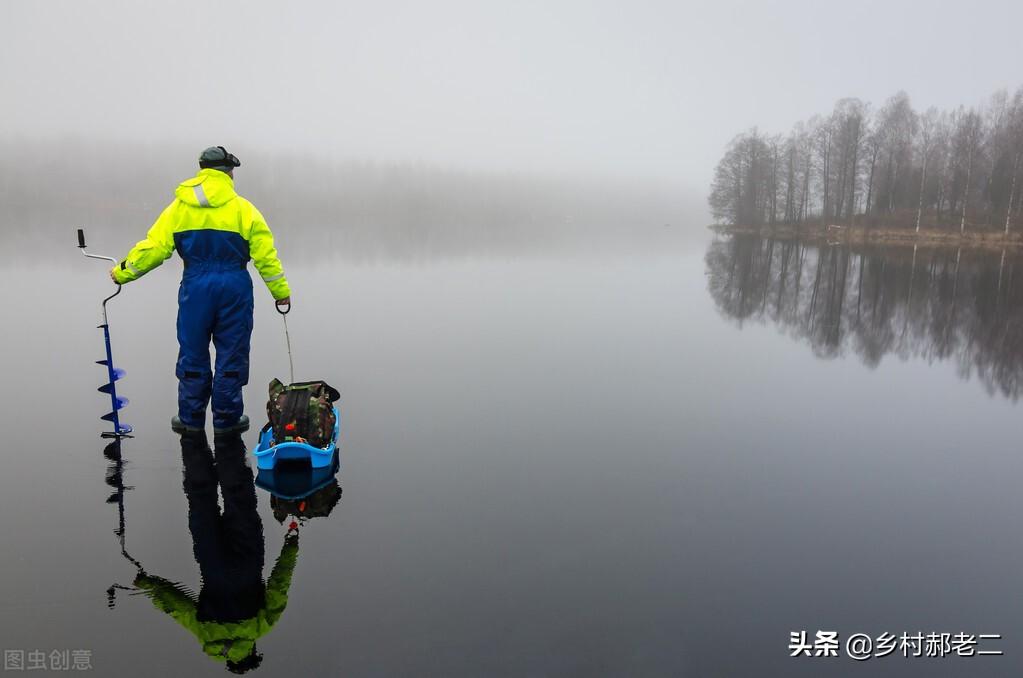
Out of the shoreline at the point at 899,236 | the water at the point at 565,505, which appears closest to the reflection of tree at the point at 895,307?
the water at the point at 565,505

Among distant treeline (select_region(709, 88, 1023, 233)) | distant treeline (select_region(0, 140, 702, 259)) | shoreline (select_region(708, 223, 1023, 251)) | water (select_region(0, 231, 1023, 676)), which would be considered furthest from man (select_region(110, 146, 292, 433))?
distant treeline (select_region(0, 140, 702, 259))

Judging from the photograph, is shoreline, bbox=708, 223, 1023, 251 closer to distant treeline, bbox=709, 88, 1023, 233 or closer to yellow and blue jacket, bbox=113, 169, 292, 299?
distant treeline, bbox=709, 88, 1023, 233

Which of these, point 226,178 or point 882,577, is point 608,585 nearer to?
point 882,577

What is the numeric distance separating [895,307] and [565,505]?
14326mm

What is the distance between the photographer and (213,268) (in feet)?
20.1

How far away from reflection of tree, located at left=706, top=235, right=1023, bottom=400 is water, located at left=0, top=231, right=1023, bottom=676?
0.59 feet

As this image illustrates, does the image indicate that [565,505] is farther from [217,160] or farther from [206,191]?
[217,160]

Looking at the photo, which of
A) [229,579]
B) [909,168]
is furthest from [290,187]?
[229,579]

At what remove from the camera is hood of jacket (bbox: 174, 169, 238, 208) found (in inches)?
236

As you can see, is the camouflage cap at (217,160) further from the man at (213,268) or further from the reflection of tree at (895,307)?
the reflection of tree at (895,307)

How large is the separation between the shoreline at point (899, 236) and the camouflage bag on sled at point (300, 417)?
4795cm

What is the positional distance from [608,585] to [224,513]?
2786 mm

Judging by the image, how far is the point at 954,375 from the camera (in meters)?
9.87

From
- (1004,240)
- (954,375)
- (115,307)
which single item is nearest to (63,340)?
(115,307)
